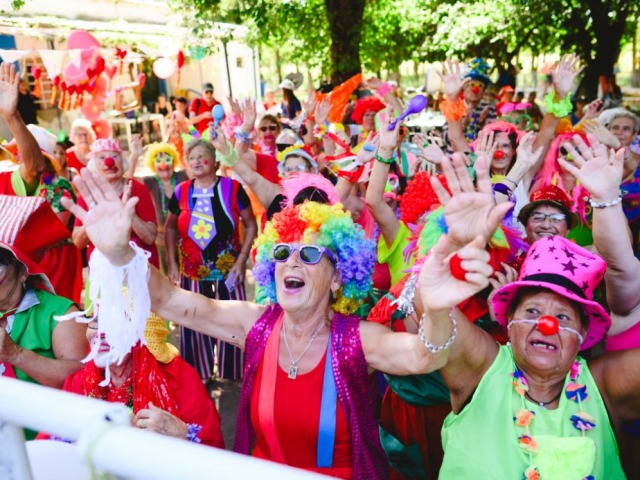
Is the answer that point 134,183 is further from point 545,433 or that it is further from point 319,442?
point 545,433

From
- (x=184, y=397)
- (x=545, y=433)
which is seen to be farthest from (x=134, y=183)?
(x=545, y=433)

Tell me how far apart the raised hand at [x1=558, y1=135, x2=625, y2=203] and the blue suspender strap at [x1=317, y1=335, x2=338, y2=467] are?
1297 mm

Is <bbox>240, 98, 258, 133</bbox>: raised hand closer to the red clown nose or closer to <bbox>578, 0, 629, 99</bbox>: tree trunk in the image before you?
the red clown nose

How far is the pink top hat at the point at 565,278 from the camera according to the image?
2020 mm

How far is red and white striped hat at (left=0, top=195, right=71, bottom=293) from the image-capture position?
2.61 metres

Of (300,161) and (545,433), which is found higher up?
(300,161)

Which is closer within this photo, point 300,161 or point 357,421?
point 357,421

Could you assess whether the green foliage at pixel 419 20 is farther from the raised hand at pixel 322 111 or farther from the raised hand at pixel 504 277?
the raised hand at pixel 504 277

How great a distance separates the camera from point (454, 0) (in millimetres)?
12719

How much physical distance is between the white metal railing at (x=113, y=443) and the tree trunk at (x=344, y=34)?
8.06 metres

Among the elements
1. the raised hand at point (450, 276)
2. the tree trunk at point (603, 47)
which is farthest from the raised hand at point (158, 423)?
the tree trunk at point (603, 47)

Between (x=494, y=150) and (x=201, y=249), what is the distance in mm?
2330

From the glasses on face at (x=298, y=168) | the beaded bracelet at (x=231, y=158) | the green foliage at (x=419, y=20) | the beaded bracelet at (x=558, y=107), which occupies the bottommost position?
the glasses on face at (x=298, y=168)

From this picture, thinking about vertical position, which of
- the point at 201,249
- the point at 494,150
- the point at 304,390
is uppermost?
the point at 494,150
